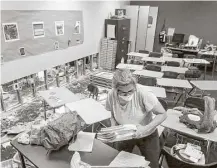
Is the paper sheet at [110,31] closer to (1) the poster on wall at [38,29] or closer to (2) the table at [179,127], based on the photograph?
(1) the poster on wall at [38,29]

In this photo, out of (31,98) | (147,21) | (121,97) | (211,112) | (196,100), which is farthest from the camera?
(147,21)

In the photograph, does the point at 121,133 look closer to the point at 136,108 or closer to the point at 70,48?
the point at 136,108

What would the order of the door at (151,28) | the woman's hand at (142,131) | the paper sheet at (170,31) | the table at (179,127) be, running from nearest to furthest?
the woman's hand at (142,131)
the table at (179,127)
the paper sheet at (170,31)
the door at (151,28)

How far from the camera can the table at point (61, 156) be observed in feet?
5.60

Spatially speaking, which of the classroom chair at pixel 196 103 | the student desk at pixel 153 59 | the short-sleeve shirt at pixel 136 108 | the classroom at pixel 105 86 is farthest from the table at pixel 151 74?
the short-sleeve shirt at pixel 136 108

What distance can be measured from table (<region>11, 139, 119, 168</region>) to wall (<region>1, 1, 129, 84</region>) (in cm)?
256

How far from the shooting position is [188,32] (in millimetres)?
8008

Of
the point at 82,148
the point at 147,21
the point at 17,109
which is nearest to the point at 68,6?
the point at 17,109

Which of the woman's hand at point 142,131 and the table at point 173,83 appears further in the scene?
the table at point 173,83

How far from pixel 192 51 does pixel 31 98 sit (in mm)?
5734

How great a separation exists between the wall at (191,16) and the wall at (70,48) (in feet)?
5.65

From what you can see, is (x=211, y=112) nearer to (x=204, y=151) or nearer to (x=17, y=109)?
(x=204, y=151)

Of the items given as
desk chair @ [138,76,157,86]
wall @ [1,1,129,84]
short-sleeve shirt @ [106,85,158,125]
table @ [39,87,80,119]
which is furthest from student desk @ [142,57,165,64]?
short-sleeve shirt @ [106,85,158,125]

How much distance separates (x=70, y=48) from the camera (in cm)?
564
